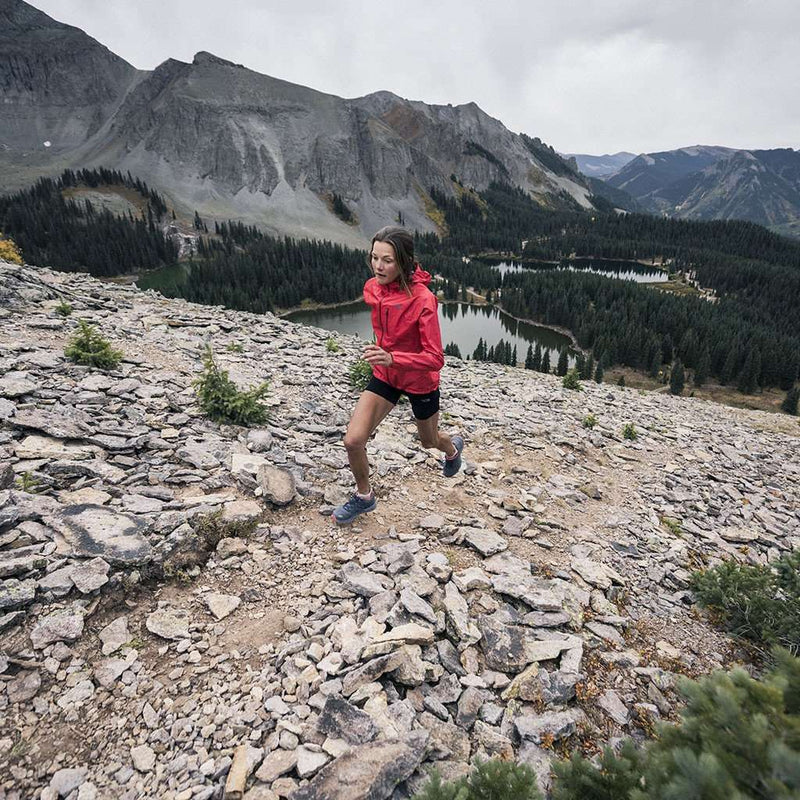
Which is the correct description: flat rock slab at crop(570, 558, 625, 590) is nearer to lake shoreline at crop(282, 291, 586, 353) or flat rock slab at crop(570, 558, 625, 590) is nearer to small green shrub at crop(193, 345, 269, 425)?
small green shrub at crop(193, 345, 269, 425)

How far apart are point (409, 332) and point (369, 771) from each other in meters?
4.38

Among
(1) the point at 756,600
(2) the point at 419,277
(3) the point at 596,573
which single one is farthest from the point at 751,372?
(2) the point at 419,277

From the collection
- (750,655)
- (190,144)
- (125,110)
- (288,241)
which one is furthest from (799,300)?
(125,110)

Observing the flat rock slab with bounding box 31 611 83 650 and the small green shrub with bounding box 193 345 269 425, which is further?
the small green shrub with bounding box 193 345 269 425

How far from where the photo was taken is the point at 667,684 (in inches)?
171

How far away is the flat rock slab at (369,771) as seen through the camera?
119 inches

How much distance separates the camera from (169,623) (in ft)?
14.6

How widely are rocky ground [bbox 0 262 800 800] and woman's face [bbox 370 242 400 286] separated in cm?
367

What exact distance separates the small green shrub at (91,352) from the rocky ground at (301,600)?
1.42 ft

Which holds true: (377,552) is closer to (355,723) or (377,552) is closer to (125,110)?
(355,723)

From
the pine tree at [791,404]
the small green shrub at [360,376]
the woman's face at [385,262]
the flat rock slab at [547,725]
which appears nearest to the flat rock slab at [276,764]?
the flat rock slab at [547,725]

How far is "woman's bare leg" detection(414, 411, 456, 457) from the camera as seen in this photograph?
6617 millimetres

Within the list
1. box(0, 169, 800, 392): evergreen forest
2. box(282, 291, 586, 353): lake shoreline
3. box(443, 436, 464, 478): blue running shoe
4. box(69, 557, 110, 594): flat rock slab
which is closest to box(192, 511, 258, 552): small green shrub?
box(69, 557, 110, 594): flat rock slab

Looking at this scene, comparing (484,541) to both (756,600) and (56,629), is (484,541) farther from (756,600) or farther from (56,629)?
(56,629)
